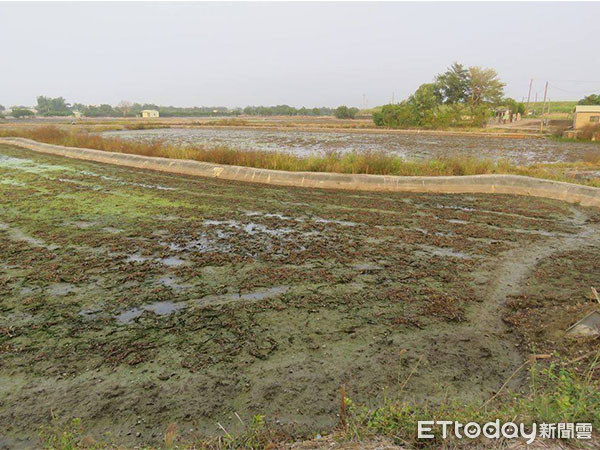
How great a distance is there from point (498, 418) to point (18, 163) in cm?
1612

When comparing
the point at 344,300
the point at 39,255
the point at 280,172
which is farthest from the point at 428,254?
the point at 280,172

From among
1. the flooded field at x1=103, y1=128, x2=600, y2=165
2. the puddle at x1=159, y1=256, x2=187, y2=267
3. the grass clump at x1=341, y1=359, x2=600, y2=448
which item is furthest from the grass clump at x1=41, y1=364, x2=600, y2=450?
the flooded field at x1=103, y1=128, x2=600, y2=165

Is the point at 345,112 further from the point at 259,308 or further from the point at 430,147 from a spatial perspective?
the point at 259,308

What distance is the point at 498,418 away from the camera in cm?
190

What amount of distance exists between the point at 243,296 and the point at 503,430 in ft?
8.19

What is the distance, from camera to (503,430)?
1.77 metres

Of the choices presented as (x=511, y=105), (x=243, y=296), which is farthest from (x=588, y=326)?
(x=511, y=105)

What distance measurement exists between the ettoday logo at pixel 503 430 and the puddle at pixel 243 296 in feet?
6.98

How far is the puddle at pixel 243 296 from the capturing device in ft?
11.8

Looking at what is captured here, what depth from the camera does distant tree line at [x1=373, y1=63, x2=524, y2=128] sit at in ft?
128

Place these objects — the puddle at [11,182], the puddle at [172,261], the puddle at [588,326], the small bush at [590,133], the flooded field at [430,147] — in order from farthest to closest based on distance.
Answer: the small bush at [590,133]
the flooded field at [430,147]
the puddle at [11,182]
the puddle at [172,261]
the puddle at [588,326]

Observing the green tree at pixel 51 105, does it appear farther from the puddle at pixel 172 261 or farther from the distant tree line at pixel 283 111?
the puddle at pixel 172 261

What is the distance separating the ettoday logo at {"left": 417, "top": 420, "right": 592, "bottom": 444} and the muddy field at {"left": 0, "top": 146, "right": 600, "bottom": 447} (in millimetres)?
504

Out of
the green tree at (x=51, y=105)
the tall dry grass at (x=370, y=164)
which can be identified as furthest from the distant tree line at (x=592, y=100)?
the green tree at (x=51, y=105)
